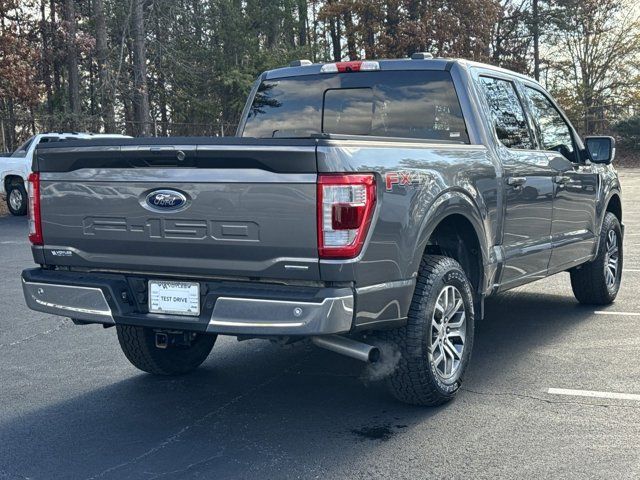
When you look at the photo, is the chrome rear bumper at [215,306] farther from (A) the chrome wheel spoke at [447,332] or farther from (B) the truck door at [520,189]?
(B) the truck door at [520,189]

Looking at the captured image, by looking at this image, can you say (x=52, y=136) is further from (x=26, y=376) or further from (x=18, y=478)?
(x=18, y=478)

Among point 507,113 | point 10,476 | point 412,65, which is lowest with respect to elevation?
point 10,476

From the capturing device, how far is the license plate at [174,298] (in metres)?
4.12

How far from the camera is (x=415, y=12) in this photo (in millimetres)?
35469

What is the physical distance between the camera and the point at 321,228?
12.5 feet

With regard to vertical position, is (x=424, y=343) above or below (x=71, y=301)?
below

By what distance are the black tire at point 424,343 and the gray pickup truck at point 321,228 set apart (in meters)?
0.01

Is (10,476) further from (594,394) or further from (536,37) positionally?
(536,37)

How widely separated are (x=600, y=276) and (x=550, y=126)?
157 centimetres

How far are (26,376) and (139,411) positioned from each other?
1228 millimetres

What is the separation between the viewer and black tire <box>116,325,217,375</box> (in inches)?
210

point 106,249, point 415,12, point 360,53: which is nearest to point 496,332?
point 106,249

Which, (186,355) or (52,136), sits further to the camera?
(52,136)

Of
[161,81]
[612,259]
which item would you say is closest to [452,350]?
[612,259]
